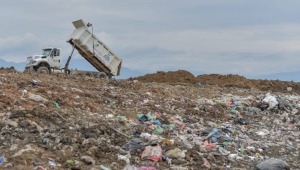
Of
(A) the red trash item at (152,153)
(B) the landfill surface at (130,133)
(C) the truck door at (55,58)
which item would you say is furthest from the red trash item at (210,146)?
(C) the truck door at (55,58)

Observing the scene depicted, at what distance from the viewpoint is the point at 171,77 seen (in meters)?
23.3

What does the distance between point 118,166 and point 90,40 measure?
13435mm

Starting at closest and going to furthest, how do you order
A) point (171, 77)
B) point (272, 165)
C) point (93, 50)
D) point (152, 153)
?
point (152, 153), point (272, 165), point (93, 50), point (171, 77)

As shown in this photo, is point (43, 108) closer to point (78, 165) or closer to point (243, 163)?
point (78, 165)

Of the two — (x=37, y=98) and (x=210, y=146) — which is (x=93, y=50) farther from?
(x=210, y=146)

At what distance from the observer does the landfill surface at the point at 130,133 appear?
513 cm

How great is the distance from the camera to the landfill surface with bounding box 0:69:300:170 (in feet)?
16.8

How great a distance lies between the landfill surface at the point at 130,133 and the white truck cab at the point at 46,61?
7887 millimetres

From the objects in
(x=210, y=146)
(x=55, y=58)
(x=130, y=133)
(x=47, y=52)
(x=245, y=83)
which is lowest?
(x=210, y=146)

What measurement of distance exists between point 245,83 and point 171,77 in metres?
4.11

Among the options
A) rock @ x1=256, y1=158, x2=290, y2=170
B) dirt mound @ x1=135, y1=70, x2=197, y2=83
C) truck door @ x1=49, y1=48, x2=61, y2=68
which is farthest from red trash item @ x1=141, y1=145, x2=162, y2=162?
dirt mound @ x1=135, y1=70, x2=197, y2=83

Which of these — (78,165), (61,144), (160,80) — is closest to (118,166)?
(78,165)

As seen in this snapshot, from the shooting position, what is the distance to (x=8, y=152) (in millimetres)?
4844

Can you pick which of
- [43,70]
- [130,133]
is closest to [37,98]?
[130,133]
